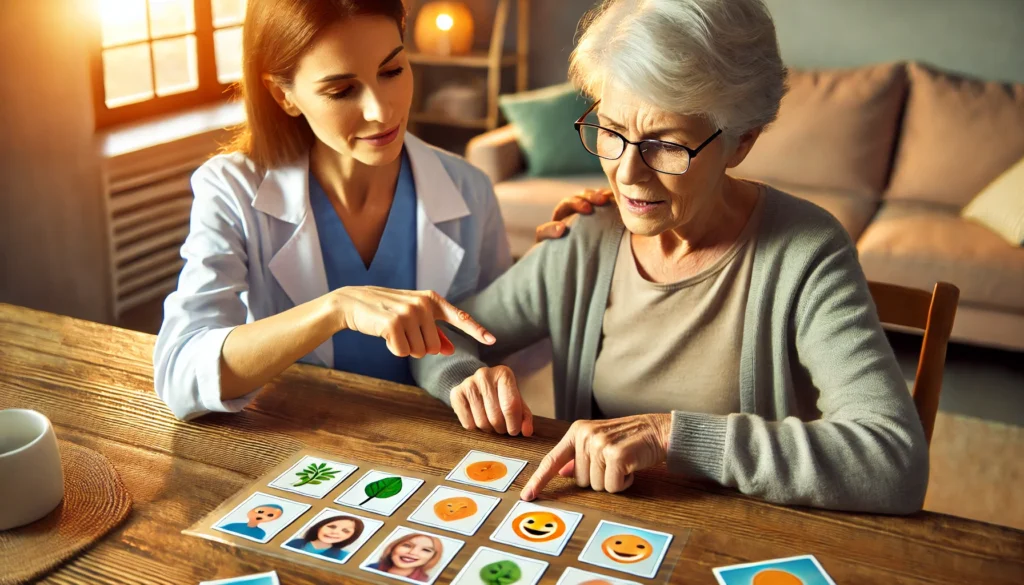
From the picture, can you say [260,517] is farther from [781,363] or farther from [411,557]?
[781,363]

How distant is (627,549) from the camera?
39.4 inches

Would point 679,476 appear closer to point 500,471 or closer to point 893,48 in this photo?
point 500,471

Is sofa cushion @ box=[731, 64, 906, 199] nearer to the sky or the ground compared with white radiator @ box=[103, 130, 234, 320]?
nearer to the sky

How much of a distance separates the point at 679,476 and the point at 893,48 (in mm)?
3620

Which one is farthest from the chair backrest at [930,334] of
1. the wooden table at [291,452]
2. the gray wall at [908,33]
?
the gray wall at [908,33]

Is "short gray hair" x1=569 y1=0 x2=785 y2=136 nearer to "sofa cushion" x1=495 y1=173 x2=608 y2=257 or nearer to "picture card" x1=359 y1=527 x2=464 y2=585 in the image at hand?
"picture card" x1=359 y1=527 x2=464 y2=585

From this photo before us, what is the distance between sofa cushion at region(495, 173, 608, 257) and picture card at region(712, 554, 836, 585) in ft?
9.29

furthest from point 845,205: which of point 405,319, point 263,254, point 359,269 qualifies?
point 405,319

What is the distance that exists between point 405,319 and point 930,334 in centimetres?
79

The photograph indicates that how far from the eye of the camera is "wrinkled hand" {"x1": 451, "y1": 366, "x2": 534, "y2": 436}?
1.25 metres

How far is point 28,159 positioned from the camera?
10.00 feet

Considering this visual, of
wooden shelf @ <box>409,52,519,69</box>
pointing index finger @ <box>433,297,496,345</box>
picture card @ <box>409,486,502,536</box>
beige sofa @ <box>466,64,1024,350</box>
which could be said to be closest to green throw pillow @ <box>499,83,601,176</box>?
beige sofa @ <box>466,64,1024,350</box>

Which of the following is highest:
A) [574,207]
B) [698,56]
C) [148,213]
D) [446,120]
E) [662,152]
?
[698,56]

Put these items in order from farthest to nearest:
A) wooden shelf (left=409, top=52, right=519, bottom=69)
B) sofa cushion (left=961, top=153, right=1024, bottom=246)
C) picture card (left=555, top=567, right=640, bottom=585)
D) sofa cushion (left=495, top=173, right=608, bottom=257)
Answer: wooden shelf (left=409, top=52, right=519, bottom=69)
sofa cushion (left=495, top=173, right=608, bottom=257)
sofa cushion (left=961, top=153, right=1024, bottom=246)
picture card (left=555, top=567, right=640, bottom=585)
